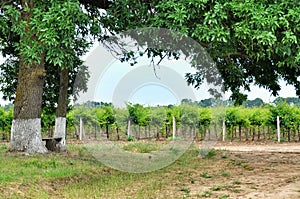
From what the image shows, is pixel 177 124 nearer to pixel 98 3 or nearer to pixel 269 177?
pixel 98 3

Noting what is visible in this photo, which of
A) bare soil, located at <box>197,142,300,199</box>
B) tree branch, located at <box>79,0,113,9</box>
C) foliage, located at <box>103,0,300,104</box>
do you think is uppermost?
tree branch, located at <box>79,0,113,9</box>

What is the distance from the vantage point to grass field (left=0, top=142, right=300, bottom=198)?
21.6ft

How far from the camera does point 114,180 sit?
26.1ft

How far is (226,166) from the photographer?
1065 cm

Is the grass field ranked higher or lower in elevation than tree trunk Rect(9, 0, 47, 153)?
lower

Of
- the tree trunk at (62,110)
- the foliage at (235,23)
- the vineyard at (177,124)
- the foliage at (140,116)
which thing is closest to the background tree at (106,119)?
the vineyard at (177,124)

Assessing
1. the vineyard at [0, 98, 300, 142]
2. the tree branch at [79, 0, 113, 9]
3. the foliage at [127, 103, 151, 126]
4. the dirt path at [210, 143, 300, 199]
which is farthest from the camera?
the vineyard at [0, 98, 300, 142]

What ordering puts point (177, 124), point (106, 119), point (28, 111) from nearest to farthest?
point (28, 111) < point (177, 124) < point (106, 119)

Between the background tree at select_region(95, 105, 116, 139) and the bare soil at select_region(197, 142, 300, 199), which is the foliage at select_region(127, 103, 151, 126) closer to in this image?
the background tree at select_region(95, 105, 116, 139)

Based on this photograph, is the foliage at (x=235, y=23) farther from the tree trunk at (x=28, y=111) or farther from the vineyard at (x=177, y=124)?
the vineyard at (x=177, y=124)

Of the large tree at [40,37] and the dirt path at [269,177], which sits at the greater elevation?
the large tree at [40,37]

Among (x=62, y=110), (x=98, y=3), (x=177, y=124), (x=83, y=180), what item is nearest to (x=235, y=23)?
(x=83, y=180)

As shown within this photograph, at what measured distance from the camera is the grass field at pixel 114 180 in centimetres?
659

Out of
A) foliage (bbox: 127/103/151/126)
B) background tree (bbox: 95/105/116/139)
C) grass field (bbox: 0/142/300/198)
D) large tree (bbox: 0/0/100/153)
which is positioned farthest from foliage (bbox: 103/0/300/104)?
background tree (bbox: 95/105/116/139)
